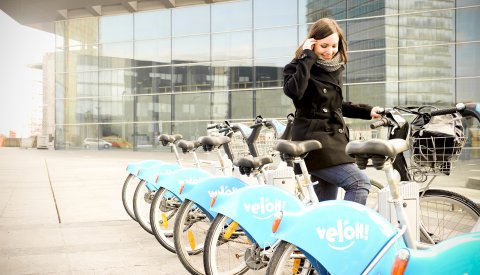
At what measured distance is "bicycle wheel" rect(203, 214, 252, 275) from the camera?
3.27m

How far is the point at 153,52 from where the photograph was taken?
2616 cm

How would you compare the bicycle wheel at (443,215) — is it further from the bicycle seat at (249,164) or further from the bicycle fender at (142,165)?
the bicycle fender at (142,165)

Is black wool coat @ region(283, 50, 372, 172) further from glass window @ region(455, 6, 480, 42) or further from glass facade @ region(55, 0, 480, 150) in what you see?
glass window @ region(455, 6, 480, 42)

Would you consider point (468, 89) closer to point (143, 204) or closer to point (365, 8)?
point (365, 8)

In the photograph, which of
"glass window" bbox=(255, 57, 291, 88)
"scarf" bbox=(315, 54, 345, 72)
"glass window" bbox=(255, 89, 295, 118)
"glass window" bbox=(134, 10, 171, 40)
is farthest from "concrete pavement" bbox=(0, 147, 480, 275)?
"glass window" bbox=(134, 10, 171, 40)

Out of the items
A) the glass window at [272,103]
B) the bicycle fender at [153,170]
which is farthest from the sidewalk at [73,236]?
the glass window at [272,103]

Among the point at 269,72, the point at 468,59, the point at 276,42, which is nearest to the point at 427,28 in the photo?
the point at 468,59

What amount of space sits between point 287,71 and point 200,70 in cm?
2196

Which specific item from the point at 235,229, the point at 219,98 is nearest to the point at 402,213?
the point at 235,229

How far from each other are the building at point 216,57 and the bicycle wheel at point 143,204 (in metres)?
16.4

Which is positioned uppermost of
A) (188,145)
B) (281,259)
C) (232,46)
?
(232,46)

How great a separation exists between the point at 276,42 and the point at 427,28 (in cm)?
625

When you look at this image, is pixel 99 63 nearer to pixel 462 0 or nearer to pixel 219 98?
pixel 219 98

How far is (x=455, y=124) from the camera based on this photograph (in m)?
3.12
